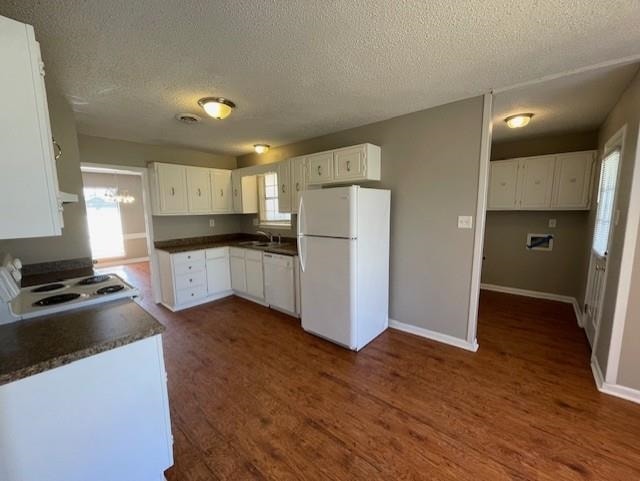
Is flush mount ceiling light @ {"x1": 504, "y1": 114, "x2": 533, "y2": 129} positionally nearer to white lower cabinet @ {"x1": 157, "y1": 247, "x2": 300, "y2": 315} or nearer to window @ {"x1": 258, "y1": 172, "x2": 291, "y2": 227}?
white lower cabinet @ {"x1": 157, "y1": 247, "x2": 300, "y2": 315}

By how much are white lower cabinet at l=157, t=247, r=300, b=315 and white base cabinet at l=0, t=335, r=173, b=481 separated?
2.20 m

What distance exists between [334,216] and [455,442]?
6.19 ft

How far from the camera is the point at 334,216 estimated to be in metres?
2.63

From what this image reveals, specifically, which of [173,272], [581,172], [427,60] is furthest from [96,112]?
[581,172]

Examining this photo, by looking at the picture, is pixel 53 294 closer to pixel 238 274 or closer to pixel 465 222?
pixel 238 274

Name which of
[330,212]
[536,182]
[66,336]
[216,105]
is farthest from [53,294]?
[536,182]

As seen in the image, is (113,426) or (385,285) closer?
(113,426)

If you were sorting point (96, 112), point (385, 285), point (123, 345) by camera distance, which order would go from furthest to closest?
1. point (385, 285)
2. point (96, 112)
3. point (123, 345)

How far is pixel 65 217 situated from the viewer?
2.40 meters

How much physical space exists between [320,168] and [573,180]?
3304mm

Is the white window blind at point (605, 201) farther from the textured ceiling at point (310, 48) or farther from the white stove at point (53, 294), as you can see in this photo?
the white stove at point (53, 294)

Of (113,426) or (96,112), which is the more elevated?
(96,112)

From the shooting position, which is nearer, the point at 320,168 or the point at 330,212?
the point at 330,212

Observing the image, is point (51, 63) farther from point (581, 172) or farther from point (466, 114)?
point (581, 172)
